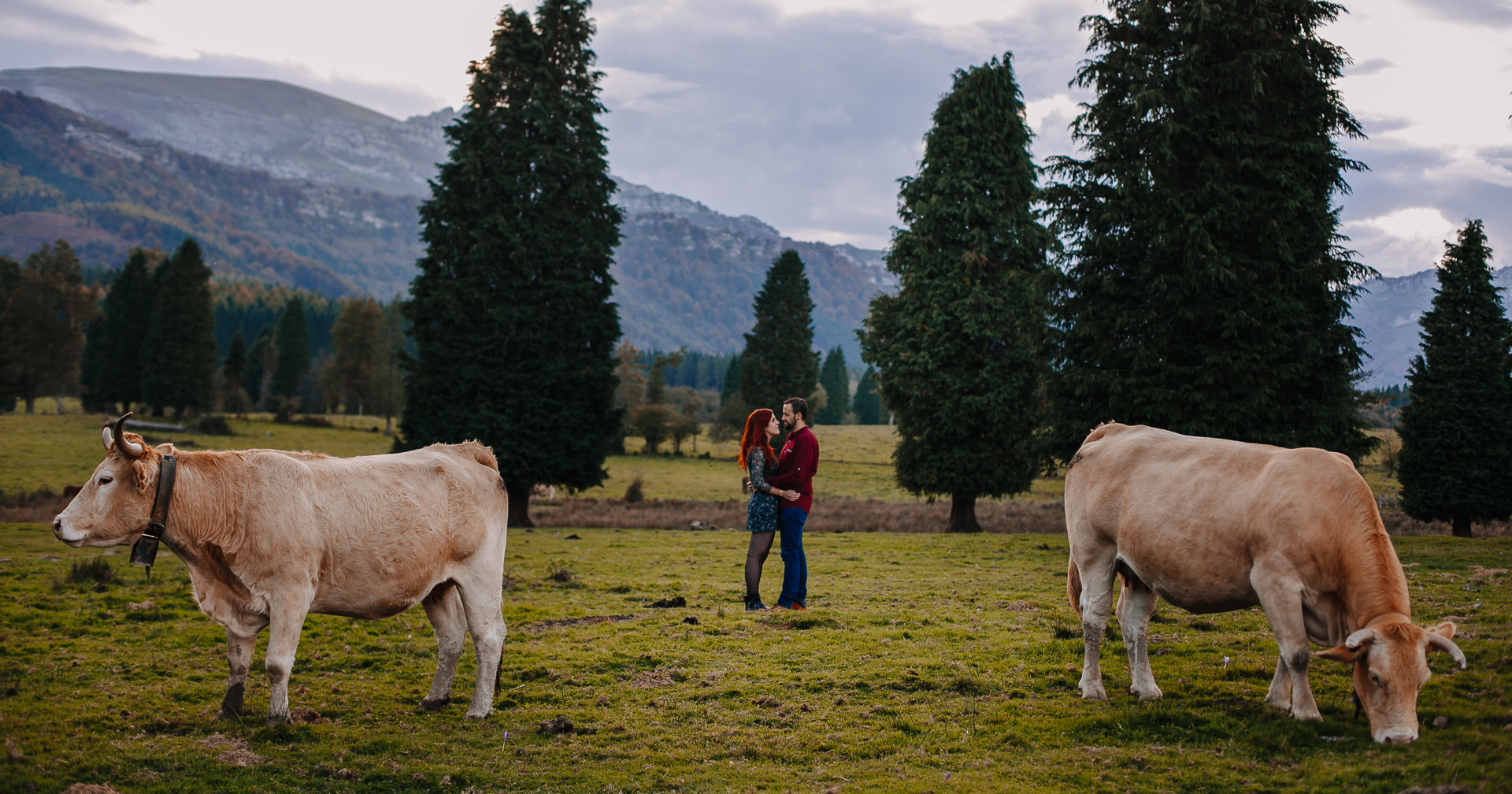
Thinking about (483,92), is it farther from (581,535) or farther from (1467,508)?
(1467,508)

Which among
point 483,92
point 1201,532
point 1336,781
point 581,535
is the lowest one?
point 581,535

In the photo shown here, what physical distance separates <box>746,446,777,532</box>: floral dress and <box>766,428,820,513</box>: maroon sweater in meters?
0.12

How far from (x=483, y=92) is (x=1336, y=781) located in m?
28.7

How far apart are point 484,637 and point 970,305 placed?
2146cm

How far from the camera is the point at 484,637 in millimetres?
7379

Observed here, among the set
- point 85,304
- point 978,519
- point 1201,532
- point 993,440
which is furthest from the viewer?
point 85,304

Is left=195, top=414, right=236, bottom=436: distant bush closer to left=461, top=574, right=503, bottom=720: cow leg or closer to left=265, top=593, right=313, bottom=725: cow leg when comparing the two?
left=265, top=593, right=313, bottom=725: cow leg

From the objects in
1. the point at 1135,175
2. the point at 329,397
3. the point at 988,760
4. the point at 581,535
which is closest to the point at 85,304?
the point at 329,397

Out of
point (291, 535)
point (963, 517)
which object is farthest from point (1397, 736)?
point (963, 517)

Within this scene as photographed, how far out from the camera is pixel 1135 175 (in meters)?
18.9

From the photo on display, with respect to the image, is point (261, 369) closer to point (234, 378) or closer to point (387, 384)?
point (234, 378)

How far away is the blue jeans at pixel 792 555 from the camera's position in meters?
11.4

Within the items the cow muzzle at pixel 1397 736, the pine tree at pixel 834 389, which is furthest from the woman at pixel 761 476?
the pine tree at pixel 834 389

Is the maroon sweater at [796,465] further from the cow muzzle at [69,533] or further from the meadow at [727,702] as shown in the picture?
the cow muzzle at [69,533]
